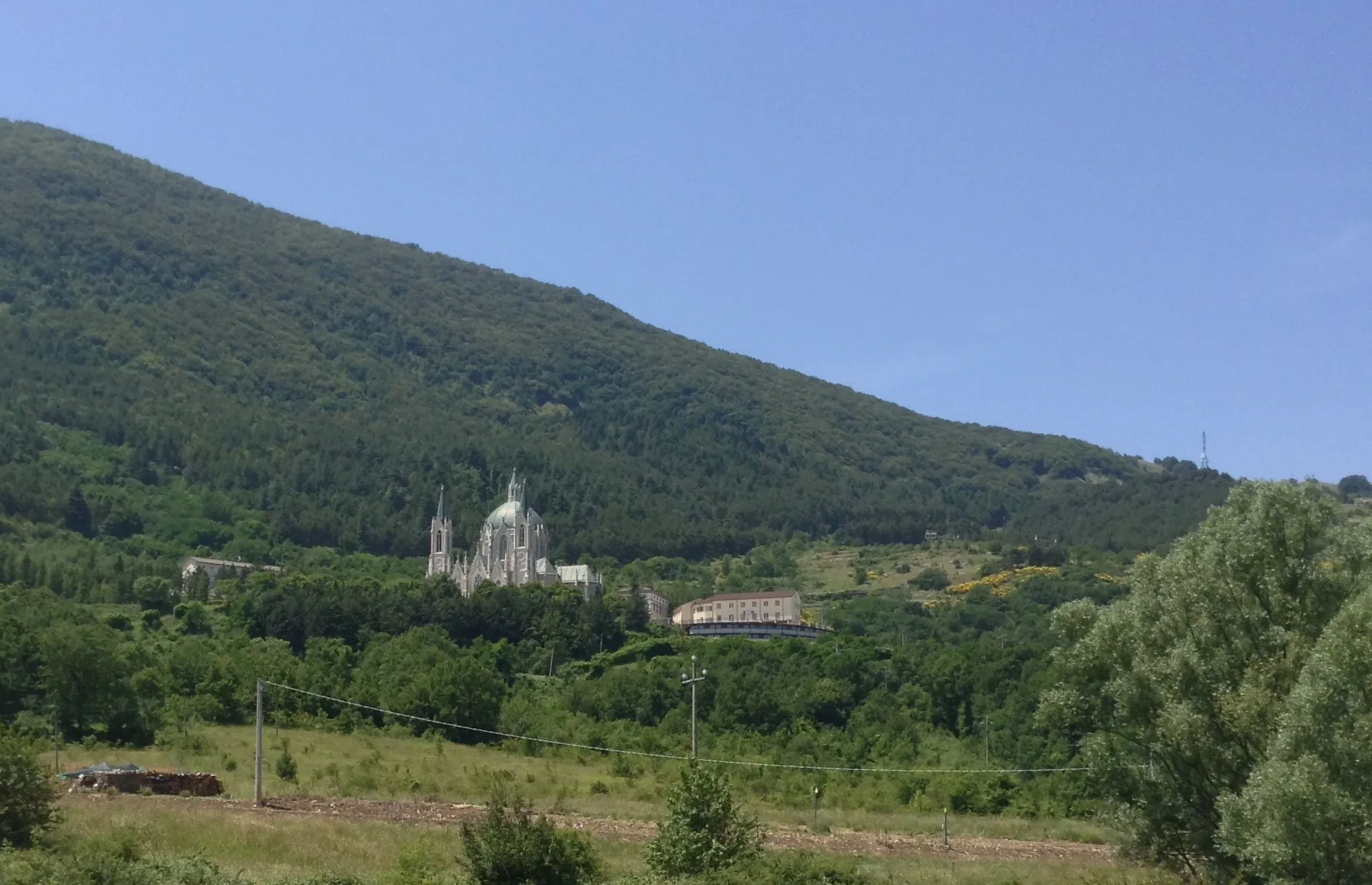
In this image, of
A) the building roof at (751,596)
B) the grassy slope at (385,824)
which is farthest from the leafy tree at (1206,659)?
the building roof at (751,596)

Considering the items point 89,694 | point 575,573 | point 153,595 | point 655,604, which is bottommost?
point 89,694

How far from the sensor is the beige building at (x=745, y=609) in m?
128

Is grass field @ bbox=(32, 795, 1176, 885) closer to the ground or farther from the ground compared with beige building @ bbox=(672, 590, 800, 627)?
closer to the ground

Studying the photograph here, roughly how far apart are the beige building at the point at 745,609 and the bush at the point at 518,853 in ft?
320

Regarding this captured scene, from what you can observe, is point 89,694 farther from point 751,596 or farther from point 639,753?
point 751,596

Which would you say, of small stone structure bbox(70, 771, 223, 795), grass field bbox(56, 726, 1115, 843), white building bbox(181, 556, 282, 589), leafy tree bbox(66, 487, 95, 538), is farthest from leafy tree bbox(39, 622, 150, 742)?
leafy tree bbox(66, 487, 95, 538)

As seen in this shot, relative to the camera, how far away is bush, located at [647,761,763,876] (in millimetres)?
29031

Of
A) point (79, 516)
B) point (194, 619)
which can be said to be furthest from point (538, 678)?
point (79, 516)

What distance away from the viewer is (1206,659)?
3431cm

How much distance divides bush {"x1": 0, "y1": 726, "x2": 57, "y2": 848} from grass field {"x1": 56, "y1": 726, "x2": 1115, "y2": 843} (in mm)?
10826

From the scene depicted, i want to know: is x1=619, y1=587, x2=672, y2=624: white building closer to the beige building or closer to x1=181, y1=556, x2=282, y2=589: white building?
the beige building

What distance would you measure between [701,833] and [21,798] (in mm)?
12114

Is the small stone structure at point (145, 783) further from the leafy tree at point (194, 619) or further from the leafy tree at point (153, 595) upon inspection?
the leafy tree at point (153, 595)

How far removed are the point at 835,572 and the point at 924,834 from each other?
133m
